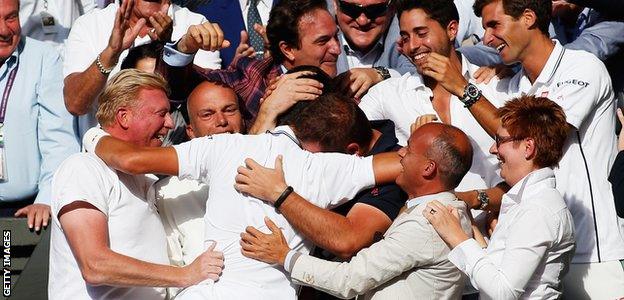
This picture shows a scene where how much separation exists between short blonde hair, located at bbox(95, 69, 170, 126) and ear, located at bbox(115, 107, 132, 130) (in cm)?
2

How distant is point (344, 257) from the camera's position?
562 centimetres

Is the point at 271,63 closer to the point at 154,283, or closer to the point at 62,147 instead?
the point at 62,147

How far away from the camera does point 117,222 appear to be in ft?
18.8

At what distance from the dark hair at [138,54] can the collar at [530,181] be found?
90.8 inches

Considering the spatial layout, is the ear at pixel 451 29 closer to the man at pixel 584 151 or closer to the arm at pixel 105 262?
the man at pixel 584 151

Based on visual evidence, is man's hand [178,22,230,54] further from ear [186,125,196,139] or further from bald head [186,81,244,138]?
ear [186,125,196,139]

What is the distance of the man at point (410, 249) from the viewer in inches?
210

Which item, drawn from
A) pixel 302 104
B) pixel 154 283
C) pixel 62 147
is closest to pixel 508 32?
pixel 302 104

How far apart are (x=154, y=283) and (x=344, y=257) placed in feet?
2.87

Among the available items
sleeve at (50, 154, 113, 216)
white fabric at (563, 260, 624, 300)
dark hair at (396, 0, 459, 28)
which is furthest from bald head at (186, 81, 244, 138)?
white fabric at (563, 260, 624, 300)

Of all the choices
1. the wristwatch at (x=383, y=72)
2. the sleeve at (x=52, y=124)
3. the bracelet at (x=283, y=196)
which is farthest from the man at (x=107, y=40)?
the bracelet at (x=283, y=196)

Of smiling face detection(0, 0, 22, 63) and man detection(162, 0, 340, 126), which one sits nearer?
man detection(162, 0, 340, 126)

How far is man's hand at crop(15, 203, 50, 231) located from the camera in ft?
21.7

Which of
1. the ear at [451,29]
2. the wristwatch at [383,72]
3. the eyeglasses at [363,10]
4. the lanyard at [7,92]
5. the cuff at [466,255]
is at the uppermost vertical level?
the ear at [451,29]
